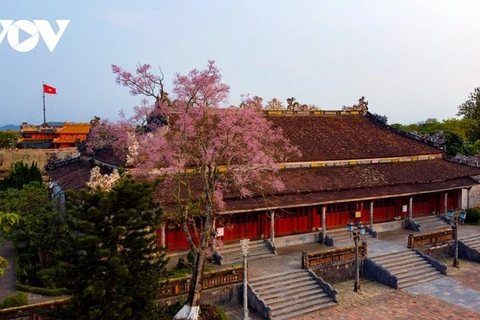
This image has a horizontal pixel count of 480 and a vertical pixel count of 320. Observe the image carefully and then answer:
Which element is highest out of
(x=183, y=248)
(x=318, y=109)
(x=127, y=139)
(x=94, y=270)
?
(x=318, y=109)

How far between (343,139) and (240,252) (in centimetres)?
Answer: 1268

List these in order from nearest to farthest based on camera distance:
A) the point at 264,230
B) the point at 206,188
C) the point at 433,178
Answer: the point at 206,188
the point at 264,230
the point at 433,178

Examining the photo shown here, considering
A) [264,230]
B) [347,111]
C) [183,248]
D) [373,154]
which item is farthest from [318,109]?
[183,248]

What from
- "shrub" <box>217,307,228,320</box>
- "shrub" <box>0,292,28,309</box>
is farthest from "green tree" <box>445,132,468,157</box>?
"shrub" <box>0,292,28,309</box>

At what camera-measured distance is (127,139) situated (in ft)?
55.5

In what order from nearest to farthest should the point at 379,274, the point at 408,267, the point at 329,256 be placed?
the point at 329,256 → the point at 379,274 → the point at 408,267

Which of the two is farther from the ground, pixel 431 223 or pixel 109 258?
pixel 109 258

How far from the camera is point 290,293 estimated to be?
706 inches

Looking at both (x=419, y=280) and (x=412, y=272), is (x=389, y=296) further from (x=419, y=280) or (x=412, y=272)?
(x=412, y=272)

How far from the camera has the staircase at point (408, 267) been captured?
2048 centimetres

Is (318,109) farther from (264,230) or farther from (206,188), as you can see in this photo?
(206,188)

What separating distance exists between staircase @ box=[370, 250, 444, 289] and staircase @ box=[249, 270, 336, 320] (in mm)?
4405

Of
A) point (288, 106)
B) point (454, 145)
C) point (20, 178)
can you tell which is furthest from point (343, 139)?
point (454, 145)

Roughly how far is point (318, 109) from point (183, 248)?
16185 millimetres
